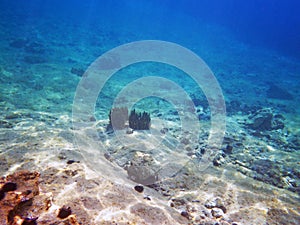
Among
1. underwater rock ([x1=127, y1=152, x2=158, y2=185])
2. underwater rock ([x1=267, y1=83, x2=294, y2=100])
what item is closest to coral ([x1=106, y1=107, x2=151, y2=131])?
underwater rock ([x1=127, y1=152, x2=158, y2=185])

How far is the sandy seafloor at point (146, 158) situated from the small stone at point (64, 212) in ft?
0.32

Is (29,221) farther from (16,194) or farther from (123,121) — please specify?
(123,121)

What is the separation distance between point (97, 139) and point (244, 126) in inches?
321

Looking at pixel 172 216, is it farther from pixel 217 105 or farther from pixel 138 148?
pixel 217 105

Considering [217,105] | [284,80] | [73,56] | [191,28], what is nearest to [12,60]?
[73,56]

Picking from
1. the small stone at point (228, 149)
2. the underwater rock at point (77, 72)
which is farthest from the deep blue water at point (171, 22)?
the small stone at point (228, 149)

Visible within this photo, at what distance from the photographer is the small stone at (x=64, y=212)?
308cm

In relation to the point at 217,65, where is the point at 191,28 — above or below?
above

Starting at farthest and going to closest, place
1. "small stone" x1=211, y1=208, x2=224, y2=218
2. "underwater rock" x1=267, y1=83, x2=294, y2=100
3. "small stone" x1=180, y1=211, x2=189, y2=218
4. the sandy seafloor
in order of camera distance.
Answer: "underwater rock" x1=267, y1=83, x2=294, y2=100, "small stone" x1=211, y1=208, x2=224, y2=218, "small stone" x1=180, y1=211, x2=189, y2=218, the sandy seafloor

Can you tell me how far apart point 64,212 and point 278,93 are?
2043cm

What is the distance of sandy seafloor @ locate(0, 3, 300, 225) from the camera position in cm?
394

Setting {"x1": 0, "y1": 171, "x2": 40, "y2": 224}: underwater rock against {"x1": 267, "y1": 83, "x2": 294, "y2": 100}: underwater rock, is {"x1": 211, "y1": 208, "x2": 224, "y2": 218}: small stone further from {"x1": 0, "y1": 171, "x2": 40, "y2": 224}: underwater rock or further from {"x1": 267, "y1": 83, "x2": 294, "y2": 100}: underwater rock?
{"x1": 267, "y1": 83, "x2": 294, "y2": 100}: underwater rock

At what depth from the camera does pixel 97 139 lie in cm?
750

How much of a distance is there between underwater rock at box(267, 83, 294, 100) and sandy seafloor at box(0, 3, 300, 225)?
52 cm
